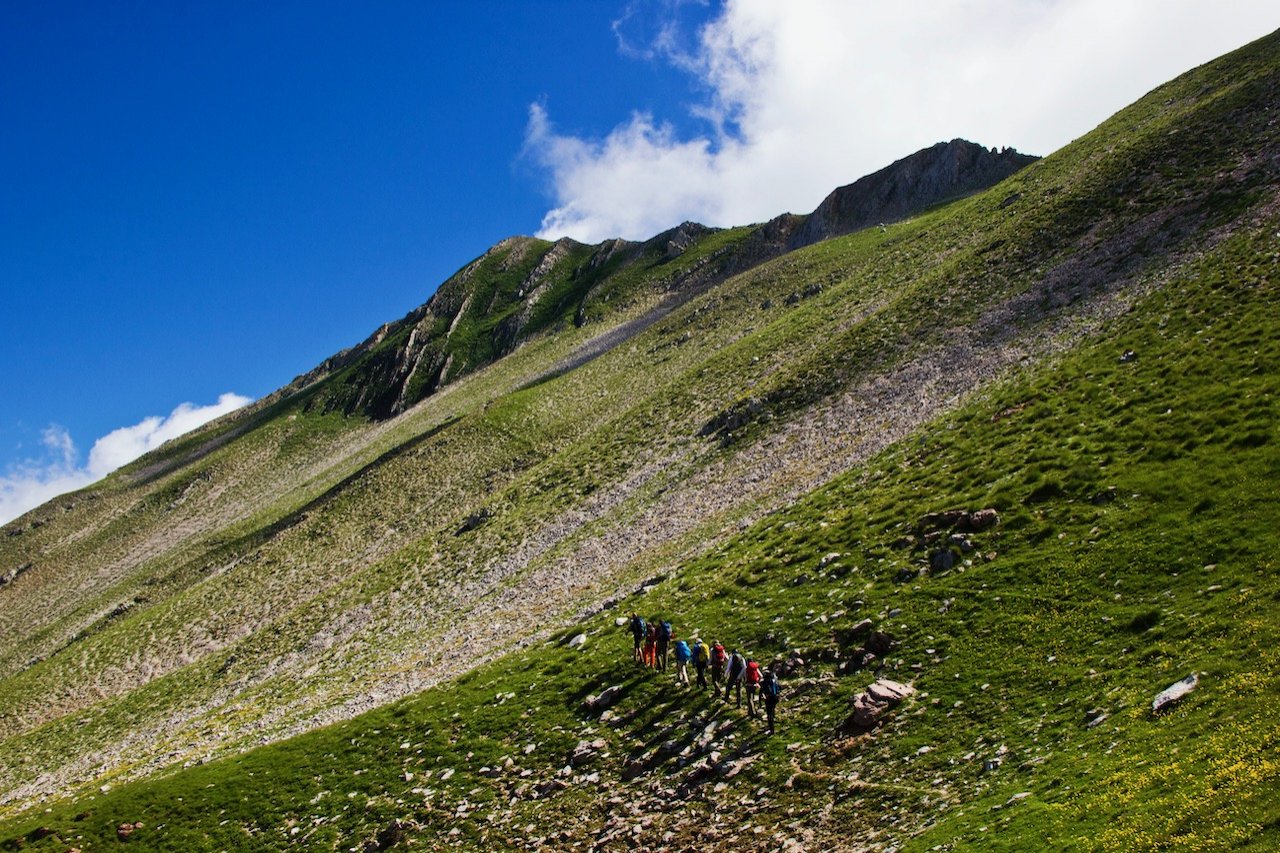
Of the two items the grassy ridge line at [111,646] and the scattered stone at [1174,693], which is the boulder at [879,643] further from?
the grassy ridge line at [111,646]

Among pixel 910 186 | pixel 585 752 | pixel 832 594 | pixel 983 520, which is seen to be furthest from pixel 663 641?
pixel 910 186

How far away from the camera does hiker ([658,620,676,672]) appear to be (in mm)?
27255

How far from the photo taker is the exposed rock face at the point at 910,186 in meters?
120

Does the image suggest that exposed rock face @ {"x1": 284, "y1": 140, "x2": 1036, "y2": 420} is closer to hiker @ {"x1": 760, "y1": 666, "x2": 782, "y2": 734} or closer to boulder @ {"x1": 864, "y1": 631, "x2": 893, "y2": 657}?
boulder @ {"x1": 864, "y1": 631, "x2": 893, "y2": 657}

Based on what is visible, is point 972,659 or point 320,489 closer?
point 972,659

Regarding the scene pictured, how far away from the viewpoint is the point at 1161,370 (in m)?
33.2

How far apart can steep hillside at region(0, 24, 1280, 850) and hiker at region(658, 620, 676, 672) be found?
1.26 metres

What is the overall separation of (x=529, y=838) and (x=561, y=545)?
32.9 meters

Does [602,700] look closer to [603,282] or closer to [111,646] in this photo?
[111,646]

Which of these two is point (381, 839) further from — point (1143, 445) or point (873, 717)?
point (1143, 445)

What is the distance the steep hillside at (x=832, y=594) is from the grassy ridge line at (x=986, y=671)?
126 millimetres

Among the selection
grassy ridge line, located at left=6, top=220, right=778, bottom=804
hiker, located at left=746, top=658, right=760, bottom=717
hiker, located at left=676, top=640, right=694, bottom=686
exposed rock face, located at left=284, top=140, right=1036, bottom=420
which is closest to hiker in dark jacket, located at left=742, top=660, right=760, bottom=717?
hiker, located at left=746, top=658, right=760, bottom=717

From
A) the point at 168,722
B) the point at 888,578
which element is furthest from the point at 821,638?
the point at 168,722

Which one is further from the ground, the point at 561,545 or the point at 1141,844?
the point at 561,545
